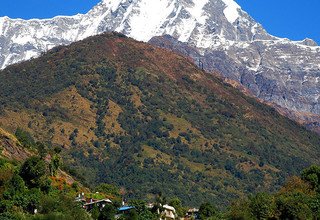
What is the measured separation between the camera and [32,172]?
411 ft

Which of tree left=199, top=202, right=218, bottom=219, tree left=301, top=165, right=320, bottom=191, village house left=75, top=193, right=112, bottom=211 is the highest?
tree left=301, top=165, right=320, bottom=191

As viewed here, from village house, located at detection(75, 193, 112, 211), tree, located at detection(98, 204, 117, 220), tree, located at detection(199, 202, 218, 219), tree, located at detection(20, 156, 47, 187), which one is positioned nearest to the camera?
tree, located at detection(98, 204, 117, 220)

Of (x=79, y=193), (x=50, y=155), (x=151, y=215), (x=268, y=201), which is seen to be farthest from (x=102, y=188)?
(x=268, y=201)

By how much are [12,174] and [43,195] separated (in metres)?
6.26

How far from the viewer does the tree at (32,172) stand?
12543 centimetres

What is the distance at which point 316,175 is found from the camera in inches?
5620

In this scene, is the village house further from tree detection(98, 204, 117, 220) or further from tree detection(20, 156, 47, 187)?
tree detection(20, 156, 47, 187)

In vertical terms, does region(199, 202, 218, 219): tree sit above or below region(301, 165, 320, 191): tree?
below

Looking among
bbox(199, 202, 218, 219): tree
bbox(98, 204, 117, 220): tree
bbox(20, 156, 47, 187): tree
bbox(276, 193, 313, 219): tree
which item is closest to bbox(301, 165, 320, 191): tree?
bbox(276, 193, 313, 219): tree

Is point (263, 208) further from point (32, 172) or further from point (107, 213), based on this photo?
point (32, 172)

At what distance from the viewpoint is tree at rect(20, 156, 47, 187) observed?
125 metres

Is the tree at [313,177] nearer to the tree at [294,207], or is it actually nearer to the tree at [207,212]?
the tree at [294,207]

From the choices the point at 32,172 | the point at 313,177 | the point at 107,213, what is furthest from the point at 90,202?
the point at 313,177

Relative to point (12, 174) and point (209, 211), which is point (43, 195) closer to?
point (12, 174)
